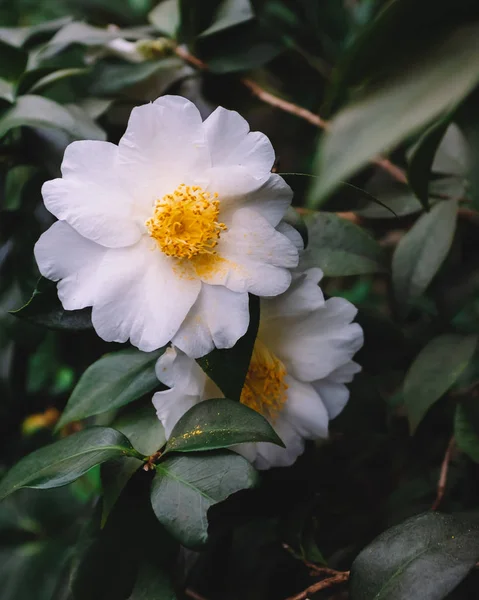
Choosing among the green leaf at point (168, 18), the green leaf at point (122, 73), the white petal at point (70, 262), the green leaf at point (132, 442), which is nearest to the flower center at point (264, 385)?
the green leaf at point (132, 442)

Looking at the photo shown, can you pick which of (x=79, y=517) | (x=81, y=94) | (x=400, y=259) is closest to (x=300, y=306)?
(x=400, y=259)

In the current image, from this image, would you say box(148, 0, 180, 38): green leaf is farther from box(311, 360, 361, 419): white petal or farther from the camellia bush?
box(311, 360, 361, 419): white petal

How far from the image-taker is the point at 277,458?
25.7 inches

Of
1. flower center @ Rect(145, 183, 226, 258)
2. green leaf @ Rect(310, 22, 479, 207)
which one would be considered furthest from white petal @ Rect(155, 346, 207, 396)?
green leaf @ Rect(310, 22, 479, 207)

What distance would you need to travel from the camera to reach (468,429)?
2.35ft

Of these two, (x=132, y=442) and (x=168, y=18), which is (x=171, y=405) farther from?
(x=168, y=18)

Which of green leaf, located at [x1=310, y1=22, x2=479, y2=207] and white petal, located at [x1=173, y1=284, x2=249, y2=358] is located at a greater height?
green leaf, located at [x1=310, y1=22, x2=479, y2=207]

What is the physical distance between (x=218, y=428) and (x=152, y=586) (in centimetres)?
20

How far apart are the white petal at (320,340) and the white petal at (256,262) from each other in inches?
3.9

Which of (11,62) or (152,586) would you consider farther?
(11,62)

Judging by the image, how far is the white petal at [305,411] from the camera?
657 millimetres

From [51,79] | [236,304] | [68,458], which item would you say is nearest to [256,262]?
[236,304]

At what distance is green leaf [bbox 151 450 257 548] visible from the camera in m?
0.52

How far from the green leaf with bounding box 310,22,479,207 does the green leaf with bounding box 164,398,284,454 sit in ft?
0.91
